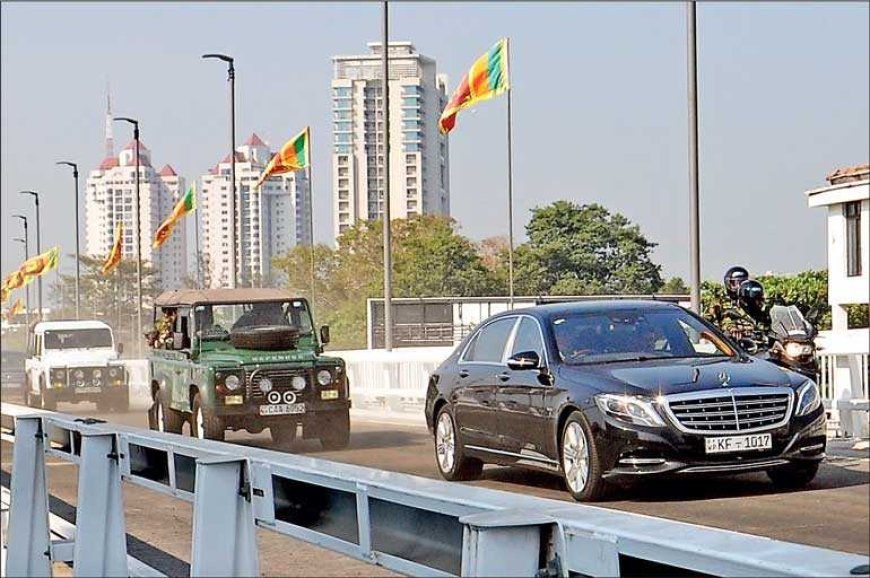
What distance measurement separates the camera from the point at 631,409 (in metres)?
8.88

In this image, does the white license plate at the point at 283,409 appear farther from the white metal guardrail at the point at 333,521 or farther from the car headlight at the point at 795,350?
the car headlight at the point at 795,350

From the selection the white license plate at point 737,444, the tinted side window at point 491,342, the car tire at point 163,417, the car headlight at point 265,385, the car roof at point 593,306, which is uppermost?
the car roof at point 593,306

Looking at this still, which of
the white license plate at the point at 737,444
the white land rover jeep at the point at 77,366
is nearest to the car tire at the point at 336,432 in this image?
the white land rover jeep at the point at 77,366

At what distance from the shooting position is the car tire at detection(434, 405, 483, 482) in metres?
10.5

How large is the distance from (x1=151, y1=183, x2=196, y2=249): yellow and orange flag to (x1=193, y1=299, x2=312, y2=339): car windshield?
52.2 inches

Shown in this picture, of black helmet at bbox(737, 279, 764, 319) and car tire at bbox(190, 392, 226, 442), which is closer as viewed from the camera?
black helmet at bbox(737, 279, 764, 319)

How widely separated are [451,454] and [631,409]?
2.40m

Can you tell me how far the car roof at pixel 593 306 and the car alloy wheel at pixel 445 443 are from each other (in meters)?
1.10

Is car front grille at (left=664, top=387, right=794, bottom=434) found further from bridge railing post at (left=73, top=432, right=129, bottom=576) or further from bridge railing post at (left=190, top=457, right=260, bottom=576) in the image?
bridge railing post at (left=190, top=457, right=260, bottom=576)

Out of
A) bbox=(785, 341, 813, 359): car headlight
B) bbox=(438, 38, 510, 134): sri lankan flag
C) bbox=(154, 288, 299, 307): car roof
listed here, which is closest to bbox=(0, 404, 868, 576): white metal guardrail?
bbox=(785, 341, 813, 359): car headlight

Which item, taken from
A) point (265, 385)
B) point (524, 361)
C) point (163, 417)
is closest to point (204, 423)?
point (265, 385)

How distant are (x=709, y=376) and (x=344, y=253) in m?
13.5

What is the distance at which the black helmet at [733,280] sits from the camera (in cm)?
416

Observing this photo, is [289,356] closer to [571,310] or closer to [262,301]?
[262,301]
